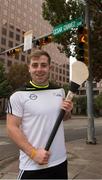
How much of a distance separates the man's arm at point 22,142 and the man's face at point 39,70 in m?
0.40

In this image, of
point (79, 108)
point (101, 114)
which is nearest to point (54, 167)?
point (101, 114)

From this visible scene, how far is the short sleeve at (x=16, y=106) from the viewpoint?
345 centimetres

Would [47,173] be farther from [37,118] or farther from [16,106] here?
[16,106]

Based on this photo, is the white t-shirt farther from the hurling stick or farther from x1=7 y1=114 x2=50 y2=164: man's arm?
the hurling stick

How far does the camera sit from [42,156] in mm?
3121

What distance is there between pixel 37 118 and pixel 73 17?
13284mm

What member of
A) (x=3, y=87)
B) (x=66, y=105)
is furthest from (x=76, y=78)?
(x=3, y=87)

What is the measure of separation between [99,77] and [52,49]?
106439 millimetres

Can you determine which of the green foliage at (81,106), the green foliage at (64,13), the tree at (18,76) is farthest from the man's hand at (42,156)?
the green foliage at (81,106)

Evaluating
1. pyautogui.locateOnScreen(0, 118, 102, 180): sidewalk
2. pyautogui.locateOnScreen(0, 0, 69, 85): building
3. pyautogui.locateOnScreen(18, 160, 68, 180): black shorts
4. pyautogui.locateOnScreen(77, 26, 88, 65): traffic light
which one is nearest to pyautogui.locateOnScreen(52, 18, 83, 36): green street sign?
pyautogui.locateOnScreen(77, 26, 88, 65): traffic light

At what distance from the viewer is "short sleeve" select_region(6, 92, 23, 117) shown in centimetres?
345

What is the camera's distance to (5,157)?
1224cm

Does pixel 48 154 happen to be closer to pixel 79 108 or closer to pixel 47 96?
pixel 47 96

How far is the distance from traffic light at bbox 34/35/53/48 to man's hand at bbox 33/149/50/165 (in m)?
15.8
